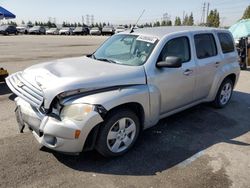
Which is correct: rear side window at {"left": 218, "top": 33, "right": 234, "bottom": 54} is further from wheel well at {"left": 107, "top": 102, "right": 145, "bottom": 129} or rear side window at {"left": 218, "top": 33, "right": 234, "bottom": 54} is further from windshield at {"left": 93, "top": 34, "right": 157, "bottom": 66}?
wheel well at {"left": 107, "top": 102, "right": 145, "bottom": 129}

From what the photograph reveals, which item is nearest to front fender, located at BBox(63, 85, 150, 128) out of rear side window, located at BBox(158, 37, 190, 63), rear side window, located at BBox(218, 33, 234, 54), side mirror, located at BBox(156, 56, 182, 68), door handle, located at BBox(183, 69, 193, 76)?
side mirror, located at BBox(156, 56, 182, 68)

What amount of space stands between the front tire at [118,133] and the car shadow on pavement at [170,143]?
146 millimetres

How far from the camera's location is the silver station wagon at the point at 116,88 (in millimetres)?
3373

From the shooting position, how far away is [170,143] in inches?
172

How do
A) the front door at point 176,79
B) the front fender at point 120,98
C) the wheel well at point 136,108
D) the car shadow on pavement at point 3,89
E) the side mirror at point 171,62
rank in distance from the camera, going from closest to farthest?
the front fender at point 120,98 < the wheel well at point 136,108 < the side mirror at point 171,62 < the front door at point 176,79 < the car shadow on pavement at point 3,89

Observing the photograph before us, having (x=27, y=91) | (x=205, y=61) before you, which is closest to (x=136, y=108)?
(x=27, y=91)

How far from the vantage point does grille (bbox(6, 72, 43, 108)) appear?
348 cm

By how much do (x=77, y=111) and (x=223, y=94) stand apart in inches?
159

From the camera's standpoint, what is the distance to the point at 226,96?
6.36 m

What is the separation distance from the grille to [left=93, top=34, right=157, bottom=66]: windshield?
4.63ft

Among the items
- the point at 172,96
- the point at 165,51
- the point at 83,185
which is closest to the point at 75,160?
the point at 83,185

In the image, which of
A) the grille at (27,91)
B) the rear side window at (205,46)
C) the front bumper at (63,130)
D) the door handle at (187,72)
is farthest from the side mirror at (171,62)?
the grille at (27,91)

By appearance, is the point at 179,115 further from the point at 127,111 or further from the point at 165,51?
the point at 127,111

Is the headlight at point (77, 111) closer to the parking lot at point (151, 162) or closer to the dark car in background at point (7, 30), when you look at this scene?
the parking lot at point (151, 162)
